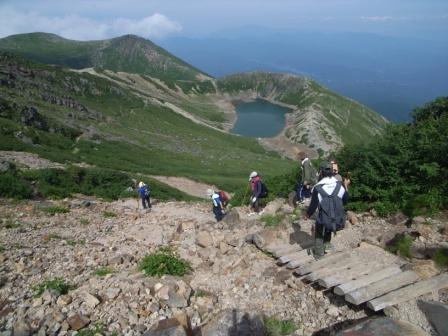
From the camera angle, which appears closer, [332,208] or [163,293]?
[332,208]

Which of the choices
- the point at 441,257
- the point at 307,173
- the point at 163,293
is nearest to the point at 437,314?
the point at 441,257

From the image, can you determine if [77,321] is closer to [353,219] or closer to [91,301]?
[91,301]

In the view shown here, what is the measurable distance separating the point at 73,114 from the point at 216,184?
52.9 meters

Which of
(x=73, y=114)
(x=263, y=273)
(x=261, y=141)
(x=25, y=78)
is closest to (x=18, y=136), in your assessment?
(x=73, y=114)

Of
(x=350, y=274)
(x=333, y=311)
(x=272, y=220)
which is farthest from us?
(x=272, y=220)

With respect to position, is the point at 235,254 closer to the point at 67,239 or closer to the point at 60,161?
the point at 67,239

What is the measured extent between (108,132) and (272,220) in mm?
73149

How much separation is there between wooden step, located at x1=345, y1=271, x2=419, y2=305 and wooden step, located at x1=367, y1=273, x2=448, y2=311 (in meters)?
0.16

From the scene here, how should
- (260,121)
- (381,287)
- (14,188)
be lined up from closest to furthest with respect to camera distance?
1. (381,287)
2. (14,188)
3. (260,121)

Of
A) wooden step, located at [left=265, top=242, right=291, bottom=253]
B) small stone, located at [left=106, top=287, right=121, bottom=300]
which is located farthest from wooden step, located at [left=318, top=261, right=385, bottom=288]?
small stone, located at [left=106, top=287, right=121, bottom=300]

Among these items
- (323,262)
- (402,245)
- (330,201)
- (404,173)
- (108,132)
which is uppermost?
(330,201)

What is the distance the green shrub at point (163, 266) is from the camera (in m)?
11.1

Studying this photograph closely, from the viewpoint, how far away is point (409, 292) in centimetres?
818

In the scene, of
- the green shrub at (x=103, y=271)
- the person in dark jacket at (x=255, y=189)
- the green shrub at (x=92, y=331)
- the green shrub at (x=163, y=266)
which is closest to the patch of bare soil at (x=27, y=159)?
the person in dark jacket at (x=255, y=189)
